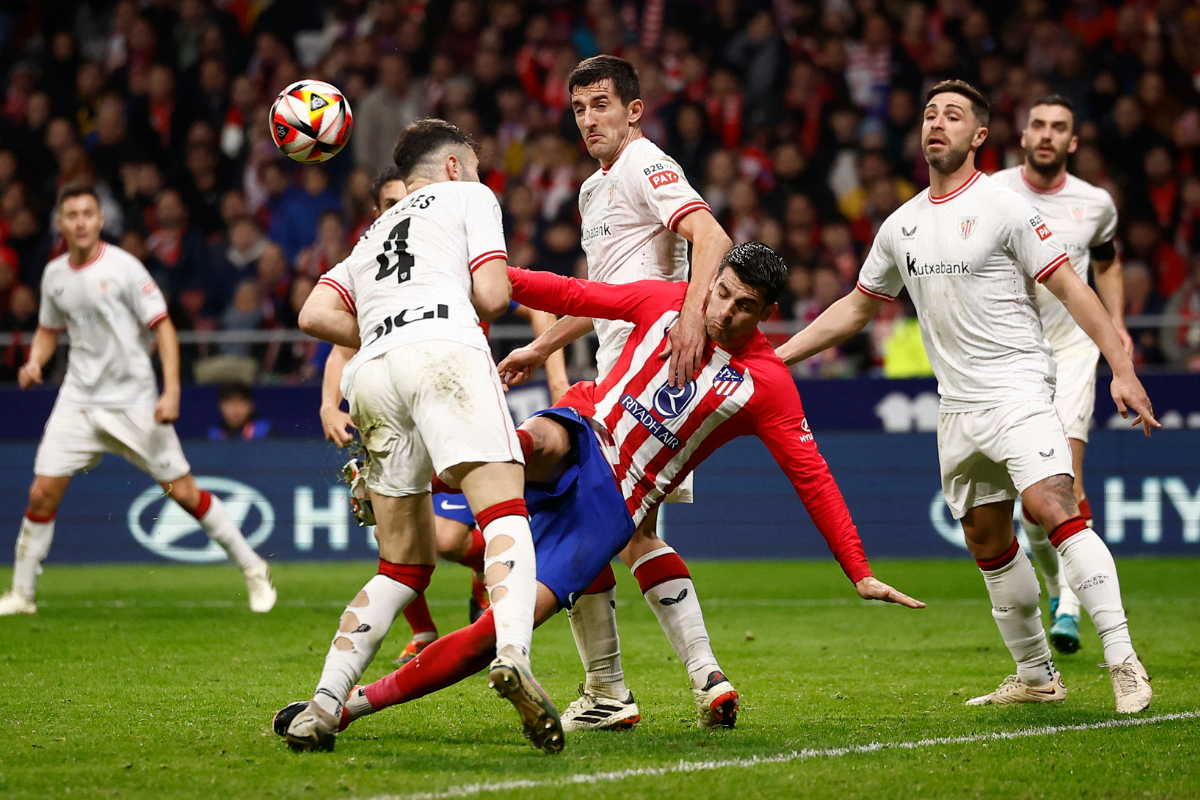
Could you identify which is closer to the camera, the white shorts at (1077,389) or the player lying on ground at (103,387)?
the white shorts at (1077,389)

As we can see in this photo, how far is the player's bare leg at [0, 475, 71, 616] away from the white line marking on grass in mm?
5981

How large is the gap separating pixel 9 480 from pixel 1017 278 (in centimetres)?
974

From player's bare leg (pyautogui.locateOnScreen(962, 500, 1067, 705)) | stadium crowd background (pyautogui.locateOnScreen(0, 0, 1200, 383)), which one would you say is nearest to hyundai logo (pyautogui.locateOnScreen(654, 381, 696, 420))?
player's bare leg (pyautogui.locateOnScreen(962, 500, 1067, 705))

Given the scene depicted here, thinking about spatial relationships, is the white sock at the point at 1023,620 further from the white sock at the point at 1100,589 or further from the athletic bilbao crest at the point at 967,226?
the athletic bilbao crest at the point at 967,226

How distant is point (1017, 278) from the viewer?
5.72m

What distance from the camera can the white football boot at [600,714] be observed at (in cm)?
523

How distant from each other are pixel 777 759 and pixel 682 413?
1.29m

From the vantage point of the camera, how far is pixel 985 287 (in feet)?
18.7

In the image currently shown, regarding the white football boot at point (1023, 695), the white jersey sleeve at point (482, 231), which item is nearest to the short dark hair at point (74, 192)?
the white jersey sleeve at point (482, 231)

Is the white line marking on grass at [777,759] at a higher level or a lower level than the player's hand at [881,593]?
lower

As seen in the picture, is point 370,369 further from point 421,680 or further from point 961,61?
point 961,61

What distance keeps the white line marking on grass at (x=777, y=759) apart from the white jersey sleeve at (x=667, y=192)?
217 cm

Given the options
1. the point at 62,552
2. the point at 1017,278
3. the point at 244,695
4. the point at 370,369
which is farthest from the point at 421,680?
the point at 62,552

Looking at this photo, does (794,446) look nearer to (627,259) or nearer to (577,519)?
(577,519)
